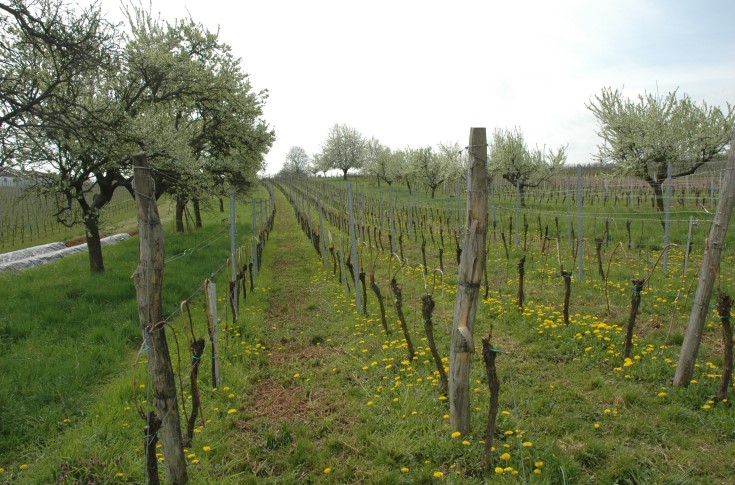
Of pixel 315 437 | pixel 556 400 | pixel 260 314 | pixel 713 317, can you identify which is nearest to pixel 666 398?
pixel 556 400

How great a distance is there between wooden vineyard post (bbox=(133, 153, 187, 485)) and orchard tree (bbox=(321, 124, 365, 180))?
7310 centimetres

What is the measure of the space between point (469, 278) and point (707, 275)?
8.72 ft

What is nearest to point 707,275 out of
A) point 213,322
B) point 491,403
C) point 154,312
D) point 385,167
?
point 491,403

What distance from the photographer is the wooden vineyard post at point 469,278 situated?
385 cm

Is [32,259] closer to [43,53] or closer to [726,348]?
[43,53]

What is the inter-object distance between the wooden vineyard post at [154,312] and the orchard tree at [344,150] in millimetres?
73097

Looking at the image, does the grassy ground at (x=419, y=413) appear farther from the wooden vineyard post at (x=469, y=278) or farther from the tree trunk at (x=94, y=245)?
the tree trunk at (x=94, y=245)

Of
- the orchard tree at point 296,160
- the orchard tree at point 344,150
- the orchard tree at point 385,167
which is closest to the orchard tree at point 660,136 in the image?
the orchard tree at point 385,167

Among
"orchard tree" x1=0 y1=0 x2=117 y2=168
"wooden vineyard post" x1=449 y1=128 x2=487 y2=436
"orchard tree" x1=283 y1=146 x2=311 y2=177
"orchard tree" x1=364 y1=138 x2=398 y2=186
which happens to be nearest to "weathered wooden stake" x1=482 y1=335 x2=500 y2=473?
"wooden vineyard post" x1=449 y1=128 x2=487 y2=436

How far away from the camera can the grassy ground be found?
366cm

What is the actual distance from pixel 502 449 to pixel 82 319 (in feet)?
25.0

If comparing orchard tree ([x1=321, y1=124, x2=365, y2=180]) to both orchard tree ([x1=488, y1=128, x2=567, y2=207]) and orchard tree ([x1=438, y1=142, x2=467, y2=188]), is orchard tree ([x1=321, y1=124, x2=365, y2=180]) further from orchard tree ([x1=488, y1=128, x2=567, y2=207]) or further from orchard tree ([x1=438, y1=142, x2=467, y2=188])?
orchard tree ([x1=488, y1=128, x2=567, y2=207])

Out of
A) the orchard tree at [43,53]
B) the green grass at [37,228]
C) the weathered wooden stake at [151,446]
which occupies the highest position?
the orchard tree at [43,53]

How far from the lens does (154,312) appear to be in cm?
346
